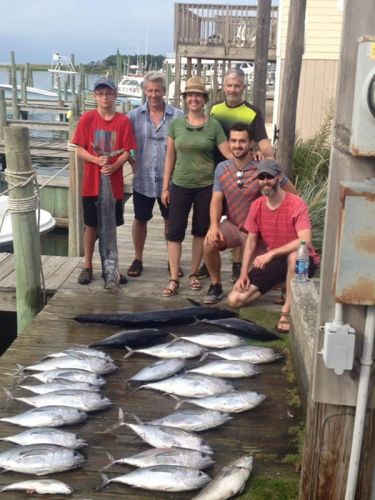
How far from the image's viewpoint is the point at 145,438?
11.0 feet

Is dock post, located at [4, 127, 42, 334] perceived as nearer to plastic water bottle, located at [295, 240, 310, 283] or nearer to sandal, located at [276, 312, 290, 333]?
sandal, located at [276, 312, 290, 333]

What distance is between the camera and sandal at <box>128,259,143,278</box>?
6.16 m

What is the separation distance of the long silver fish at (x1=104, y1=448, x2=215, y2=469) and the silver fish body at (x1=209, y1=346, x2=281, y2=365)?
1148mm

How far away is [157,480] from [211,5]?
55.8ft

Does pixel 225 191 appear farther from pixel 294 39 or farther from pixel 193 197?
pixel 294 39

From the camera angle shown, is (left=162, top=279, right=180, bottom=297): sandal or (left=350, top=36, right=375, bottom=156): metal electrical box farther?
(left=162, top=279, right=180, bottom=297): sandal

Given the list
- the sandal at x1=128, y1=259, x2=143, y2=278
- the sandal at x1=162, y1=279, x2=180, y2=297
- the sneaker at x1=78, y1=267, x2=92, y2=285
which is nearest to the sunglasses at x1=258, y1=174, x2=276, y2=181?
the sandal at x1=162, y1=279, x2=180, y2=297

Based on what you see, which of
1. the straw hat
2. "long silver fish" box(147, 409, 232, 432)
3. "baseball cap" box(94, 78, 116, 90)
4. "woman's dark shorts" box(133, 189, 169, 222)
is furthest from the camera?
"woman's dark shorts" box(133, 189, 169, 222)

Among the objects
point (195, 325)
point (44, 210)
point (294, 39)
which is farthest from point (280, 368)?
point (44, 210)

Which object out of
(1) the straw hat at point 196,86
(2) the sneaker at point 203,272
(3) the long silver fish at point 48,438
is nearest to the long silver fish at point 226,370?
(3) the long silver fish at point 48,438

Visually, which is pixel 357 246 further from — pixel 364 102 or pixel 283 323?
pixel 283 323

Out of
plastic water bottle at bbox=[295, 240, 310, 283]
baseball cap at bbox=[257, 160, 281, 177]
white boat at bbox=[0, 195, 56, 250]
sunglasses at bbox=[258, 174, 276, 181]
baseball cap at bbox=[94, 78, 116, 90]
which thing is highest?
baseball cap at bbox=[94, 78, 116, 90]

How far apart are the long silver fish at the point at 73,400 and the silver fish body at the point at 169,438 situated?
0.36m

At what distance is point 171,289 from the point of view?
221 inches
